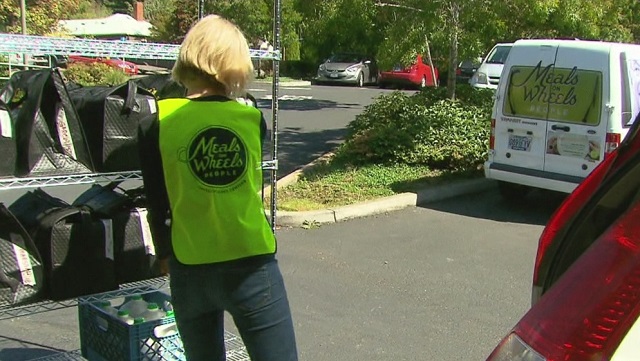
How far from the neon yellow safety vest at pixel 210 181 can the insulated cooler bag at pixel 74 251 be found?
0.98 metres

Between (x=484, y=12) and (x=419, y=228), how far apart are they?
4063mm

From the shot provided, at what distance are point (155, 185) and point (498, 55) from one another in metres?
16.5

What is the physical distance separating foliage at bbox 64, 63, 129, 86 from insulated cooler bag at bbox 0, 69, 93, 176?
15.4 metres

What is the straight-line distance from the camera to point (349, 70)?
2880 cm

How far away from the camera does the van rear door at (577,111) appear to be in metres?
7.61

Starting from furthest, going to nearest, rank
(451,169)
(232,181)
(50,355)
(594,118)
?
(451,169), (594,118), (50,355), (232,181)

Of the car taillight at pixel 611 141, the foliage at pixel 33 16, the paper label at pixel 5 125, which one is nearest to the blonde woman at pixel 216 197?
the paper label at pixel 5 125

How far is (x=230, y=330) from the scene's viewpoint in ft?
16.2

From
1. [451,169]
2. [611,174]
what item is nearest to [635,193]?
[611,174]

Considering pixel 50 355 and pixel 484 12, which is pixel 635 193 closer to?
pixel 50 355

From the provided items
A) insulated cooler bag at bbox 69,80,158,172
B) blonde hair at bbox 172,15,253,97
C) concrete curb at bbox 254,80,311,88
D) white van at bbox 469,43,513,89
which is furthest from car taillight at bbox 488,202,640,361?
concrete curb at bbox 254,80,311,88

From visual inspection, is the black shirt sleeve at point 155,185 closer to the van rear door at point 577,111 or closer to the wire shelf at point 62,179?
the wire shelf at point 62,179

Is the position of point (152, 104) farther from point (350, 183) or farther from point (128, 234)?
point (350, 183)

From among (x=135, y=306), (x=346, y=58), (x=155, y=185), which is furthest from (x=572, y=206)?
(x=346, y=58)
